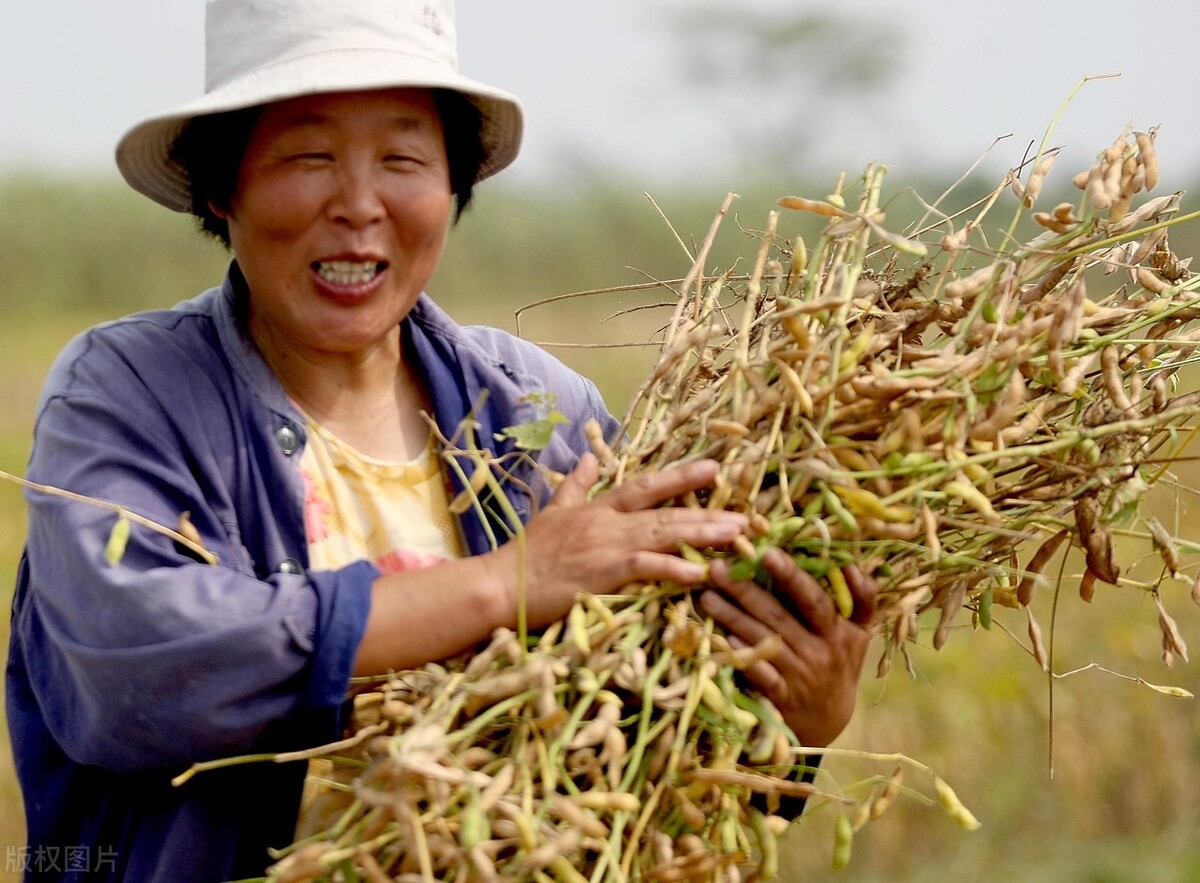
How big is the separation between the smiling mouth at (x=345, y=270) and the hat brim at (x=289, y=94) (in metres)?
0.18

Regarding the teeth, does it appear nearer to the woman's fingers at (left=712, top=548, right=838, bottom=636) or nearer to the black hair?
the black hair

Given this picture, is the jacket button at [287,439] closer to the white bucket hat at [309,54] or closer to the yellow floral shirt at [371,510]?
the yellow floral shirt at [371,510]

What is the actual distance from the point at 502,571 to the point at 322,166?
51 cm

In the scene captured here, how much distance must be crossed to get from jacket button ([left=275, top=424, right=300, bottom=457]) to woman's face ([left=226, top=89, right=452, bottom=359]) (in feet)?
0.34

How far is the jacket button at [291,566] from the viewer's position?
150cm

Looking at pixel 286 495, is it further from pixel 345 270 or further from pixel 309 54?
pixel 309 54

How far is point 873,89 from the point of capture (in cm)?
2783

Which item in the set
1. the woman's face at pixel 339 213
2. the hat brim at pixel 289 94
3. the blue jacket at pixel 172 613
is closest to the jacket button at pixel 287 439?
the blue jacket at pixel 172 613

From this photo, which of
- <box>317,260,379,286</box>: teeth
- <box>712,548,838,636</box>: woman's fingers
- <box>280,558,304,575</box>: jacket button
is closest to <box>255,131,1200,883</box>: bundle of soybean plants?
<box>712,548,838,636</box>: woman's fingers

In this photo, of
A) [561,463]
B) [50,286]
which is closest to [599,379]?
[561,463]

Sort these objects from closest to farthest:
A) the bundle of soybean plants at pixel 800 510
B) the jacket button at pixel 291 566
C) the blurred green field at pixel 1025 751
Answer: the bundle of soybean plants at pixel 800 510, the jacket button at pixel 291 566, the blurred green field at pixel 1025 751

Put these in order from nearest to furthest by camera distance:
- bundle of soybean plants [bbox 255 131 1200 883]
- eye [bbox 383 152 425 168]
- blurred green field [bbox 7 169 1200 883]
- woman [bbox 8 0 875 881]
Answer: bundle of soybean plants [bbox 255 131 1200 883], woman [bbox 8 0 875 881], eye [bbox 383 152 425 168], blurred green field [bbox 7 169 1200 883]

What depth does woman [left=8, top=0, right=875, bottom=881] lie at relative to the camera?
1.35 metres

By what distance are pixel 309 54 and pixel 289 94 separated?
2.9 inches
